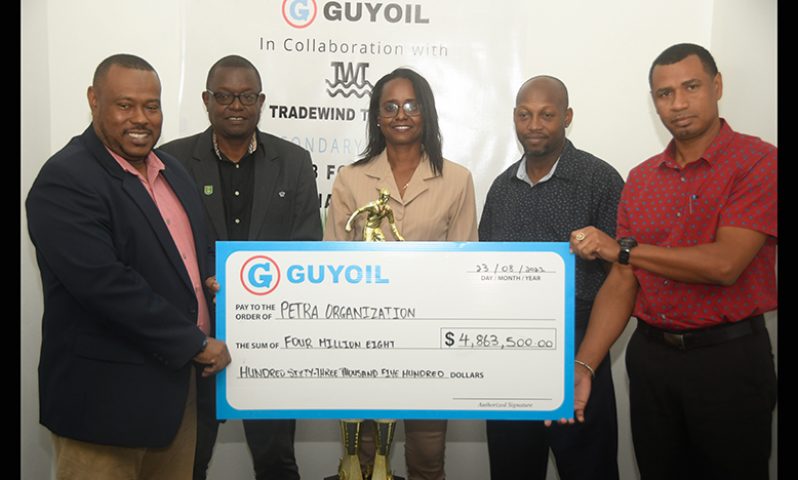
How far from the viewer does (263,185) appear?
2537 millimetres

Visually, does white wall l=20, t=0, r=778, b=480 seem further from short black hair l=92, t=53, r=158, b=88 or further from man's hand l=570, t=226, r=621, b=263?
man's hand l=570, t=226, r=621, b=263

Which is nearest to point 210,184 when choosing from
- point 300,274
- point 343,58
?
point 300,274

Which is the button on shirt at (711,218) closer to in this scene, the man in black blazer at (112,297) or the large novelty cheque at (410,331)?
the large novelty cheque at (410,331)

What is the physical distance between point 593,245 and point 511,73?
49.8 inches

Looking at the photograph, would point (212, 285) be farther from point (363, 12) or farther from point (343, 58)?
point (363, 12)

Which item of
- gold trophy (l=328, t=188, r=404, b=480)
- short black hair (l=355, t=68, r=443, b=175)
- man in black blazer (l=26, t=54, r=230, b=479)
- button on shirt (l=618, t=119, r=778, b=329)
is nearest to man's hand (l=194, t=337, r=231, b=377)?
man in black blazer (l=26, t=54, r=230, b=479)

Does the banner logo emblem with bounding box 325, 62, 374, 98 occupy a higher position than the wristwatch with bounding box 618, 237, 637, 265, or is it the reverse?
the banner logo emblem with bounding box 325, 62, 374, 98

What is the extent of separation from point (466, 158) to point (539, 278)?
1.10 m

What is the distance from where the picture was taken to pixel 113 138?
1.99 m

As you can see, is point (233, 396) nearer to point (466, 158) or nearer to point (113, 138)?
point (113, 138)

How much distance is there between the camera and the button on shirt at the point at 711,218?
6.59ft

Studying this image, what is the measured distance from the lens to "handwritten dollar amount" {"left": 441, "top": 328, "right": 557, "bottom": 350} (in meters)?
2.10

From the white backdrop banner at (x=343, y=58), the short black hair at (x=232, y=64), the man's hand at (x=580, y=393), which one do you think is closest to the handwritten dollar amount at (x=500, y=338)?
the man's hand at (x=580, y=393)

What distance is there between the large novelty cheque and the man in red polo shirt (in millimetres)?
256
